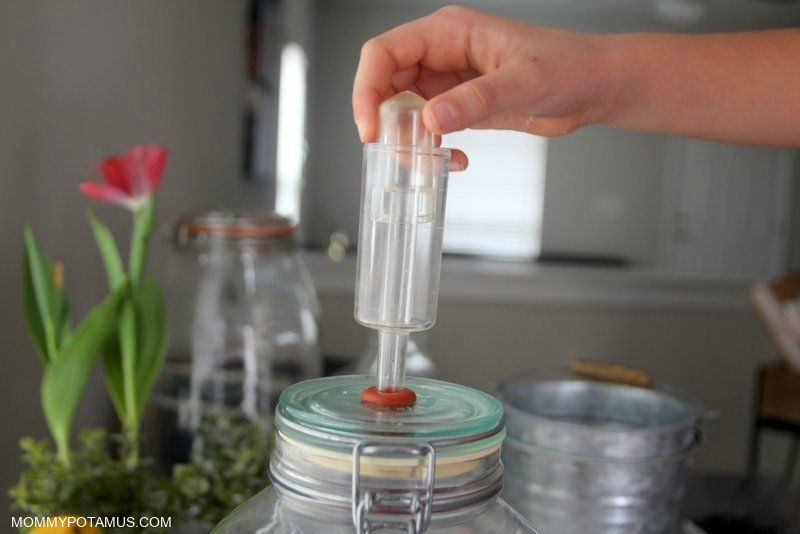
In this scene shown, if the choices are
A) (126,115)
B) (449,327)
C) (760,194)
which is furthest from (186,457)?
(760,194)

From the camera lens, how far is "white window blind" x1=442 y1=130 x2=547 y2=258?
731 centimetres

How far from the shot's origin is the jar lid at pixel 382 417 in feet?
1.28

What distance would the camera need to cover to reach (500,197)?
737cm

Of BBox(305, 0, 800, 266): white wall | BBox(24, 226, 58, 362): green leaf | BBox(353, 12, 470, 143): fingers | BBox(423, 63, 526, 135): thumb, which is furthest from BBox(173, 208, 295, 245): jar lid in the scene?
BBox(305, 0, 800, 266): white wall

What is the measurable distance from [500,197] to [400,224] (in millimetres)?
6993

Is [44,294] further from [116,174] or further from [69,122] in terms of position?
[69,122]

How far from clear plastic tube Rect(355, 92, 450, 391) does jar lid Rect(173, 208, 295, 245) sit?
1.69 ft

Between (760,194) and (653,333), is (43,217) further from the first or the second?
(760,194)

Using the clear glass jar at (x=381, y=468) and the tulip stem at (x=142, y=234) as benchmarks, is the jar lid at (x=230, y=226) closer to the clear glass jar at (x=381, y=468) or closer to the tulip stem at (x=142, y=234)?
the tulip stem at (x=142, y=234)

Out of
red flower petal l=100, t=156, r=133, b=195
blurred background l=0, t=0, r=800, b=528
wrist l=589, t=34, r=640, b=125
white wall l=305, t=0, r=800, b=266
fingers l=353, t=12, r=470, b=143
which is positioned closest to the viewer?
fingers l=353, t=12, r=470, b=143

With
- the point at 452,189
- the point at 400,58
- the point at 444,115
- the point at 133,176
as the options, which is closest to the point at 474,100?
the point at 444,115

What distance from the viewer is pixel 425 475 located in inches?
15.4

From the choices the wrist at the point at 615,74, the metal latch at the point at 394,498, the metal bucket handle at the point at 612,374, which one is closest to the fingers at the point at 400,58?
the wrist at the point at 615,74

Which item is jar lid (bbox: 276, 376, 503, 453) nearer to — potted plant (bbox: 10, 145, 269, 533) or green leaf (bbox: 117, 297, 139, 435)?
potted plant (bbox: 10, 145, 269, 533)
